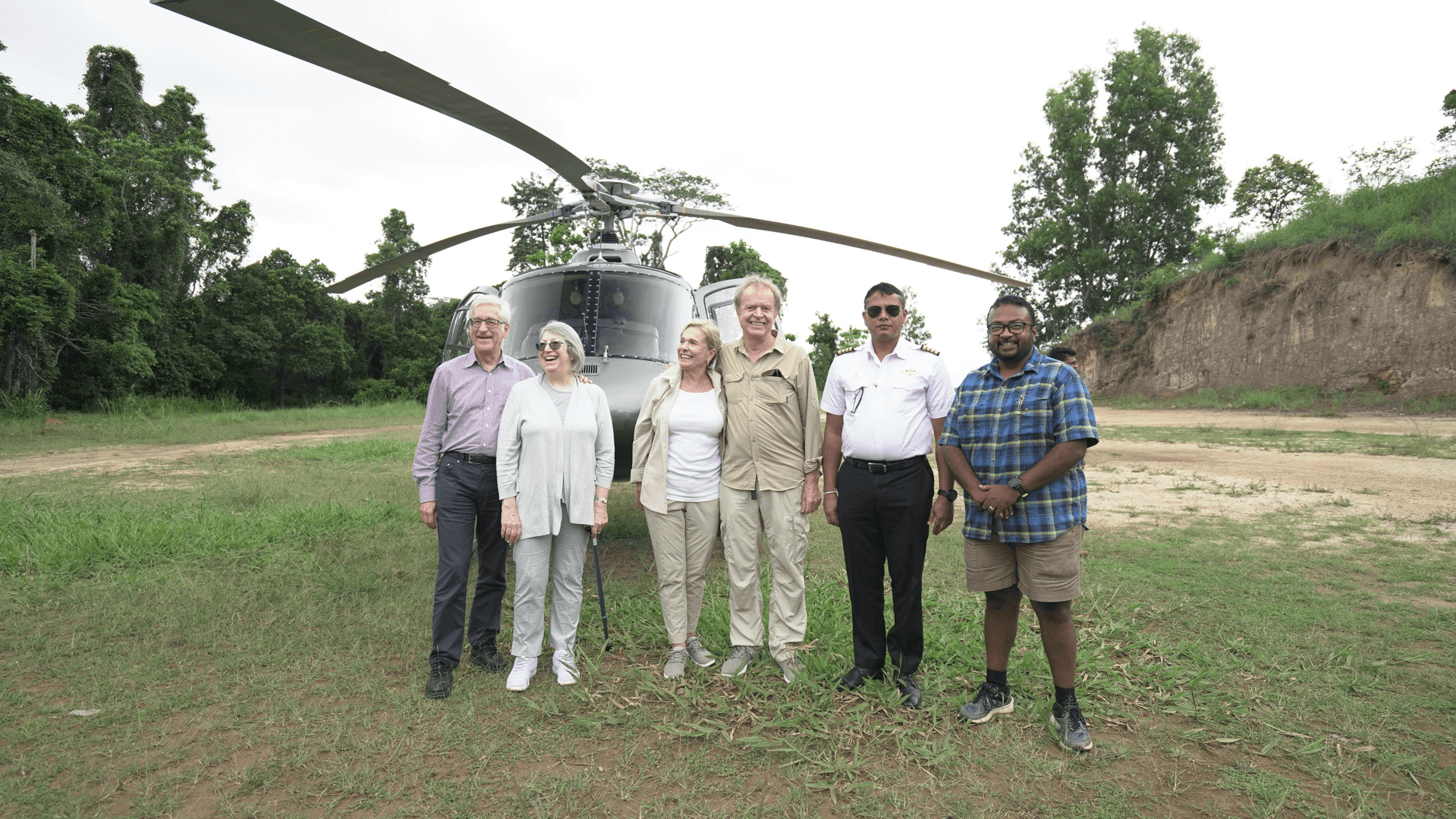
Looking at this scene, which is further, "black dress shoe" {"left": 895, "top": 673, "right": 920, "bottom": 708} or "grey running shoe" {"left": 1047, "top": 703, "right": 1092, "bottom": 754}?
"black dress shoe" {"left": 895, "top": 673, "right": 920, "bottom": 708}

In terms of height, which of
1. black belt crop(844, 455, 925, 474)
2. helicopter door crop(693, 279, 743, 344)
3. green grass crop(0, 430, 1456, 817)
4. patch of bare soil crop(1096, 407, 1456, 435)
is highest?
helicopter door crop(693, 279, 743, 344)

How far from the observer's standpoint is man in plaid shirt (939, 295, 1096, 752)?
9.15ft

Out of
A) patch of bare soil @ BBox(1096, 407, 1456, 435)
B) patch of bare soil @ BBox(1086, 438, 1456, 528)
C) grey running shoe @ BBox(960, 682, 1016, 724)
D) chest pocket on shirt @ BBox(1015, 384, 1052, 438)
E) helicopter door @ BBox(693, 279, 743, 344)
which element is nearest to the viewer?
chest pocket on shirt @ BBox(1015, 384, 1052, 438)

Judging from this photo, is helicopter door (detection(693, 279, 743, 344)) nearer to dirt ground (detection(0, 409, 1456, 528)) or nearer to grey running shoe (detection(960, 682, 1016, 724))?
grey running shoe (detection(960, 682, 1016, 724))

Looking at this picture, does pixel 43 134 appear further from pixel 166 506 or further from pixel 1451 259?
pixel 1451 259

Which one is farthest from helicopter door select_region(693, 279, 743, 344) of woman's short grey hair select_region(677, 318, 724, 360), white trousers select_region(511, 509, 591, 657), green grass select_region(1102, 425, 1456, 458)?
green grass select_region(1102, 425, 1456, 458)

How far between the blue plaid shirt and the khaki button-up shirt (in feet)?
2.34

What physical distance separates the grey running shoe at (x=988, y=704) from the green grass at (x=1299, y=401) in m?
19.3

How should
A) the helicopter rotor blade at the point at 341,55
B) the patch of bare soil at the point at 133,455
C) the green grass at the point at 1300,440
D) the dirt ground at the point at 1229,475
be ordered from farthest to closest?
1. the green grass at the point at 1300,440
2. the patch of bare soil at the point at 133,455
3. the dirt ground at the point at 1229,475
4. the helicopter rotor blade at the point at 341,55

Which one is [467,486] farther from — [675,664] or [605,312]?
[605,312]

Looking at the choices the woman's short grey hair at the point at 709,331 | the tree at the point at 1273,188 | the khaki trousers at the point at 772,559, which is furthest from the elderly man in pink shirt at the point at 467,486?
the tree at the point at 1273,188

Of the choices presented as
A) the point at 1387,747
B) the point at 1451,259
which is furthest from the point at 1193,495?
the point at 1451,259

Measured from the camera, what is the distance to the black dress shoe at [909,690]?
10.7 ft

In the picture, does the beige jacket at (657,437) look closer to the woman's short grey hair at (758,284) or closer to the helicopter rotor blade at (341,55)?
the woman's short grey hair at (758,284)
